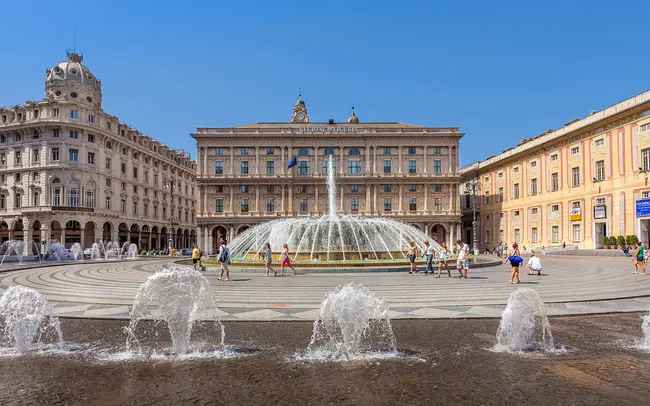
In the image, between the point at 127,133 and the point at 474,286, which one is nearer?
the point at 474,286

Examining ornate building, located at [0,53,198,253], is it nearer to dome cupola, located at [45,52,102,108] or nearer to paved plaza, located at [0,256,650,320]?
dome cupola, located at [45,52,102,108]

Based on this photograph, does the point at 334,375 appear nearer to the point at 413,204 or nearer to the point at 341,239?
the point at 341,239

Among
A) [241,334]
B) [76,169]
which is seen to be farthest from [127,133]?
[241,334]

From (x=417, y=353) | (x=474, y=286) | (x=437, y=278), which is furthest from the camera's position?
(x=437, y=278)

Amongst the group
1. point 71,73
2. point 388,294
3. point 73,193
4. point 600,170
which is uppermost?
point 71,73

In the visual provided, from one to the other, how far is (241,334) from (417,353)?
328 centimetres

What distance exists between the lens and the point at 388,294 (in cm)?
1270

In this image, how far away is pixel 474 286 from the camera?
14.7 m

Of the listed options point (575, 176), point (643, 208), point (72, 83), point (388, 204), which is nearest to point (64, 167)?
point (72, 83)

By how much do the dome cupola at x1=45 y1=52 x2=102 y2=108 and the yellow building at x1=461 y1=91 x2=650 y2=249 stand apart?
5549 cm

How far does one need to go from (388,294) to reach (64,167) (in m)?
51.1

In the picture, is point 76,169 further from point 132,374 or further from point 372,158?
point 132,374

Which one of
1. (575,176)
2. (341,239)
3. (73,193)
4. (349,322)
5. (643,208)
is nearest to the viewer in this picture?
(349,322)

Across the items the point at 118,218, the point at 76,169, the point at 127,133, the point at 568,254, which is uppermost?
the point at 127,133
